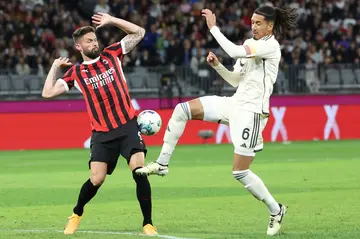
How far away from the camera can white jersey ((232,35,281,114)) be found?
10.3 m

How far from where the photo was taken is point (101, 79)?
34.4 feet

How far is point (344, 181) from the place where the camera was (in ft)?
54.9

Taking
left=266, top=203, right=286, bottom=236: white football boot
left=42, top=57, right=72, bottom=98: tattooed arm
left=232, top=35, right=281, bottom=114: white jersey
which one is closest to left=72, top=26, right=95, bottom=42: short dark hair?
left=42, top=57, right=72, bottom=98: tattooed arm

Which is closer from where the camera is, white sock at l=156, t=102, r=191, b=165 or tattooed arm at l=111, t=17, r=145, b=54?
white sock at l=156, t=102, r=191, b=165

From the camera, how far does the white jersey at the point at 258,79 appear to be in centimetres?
1033

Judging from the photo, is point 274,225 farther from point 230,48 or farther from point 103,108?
point 103,108

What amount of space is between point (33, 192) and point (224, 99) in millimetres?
6082

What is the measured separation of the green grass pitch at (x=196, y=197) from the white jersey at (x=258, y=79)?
1.37m

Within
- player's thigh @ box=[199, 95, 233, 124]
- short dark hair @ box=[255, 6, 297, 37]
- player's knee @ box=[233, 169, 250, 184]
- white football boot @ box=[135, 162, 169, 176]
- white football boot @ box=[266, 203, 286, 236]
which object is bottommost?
white football boot @ box=[266, 203, 286, 236]

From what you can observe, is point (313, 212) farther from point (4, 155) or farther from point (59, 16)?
point (59, 16)

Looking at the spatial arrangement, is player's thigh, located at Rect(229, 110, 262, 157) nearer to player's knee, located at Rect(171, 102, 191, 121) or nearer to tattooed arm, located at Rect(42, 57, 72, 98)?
player's knee, located at Rect(171, 102, 191, 121)

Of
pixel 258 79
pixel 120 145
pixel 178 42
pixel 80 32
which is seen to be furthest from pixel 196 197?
pixel 178 42

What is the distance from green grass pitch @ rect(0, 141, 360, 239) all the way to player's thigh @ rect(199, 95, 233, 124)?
122 centimetres

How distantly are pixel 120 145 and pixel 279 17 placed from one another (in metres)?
2.18
